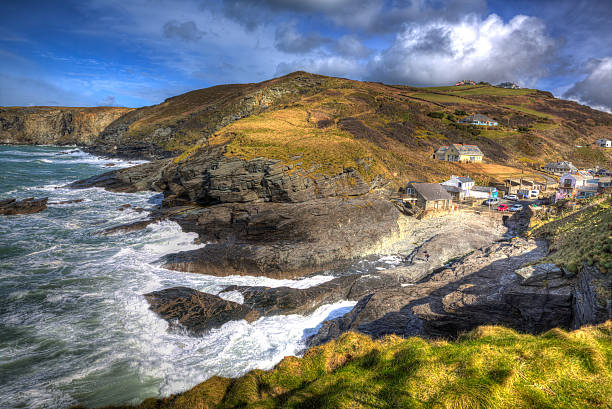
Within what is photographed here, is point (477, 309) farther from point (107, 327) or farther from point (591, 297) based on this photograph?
point (107, 327)

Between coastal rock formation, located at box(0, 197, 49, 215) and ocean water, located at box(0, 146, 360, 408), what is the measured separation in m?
7.38

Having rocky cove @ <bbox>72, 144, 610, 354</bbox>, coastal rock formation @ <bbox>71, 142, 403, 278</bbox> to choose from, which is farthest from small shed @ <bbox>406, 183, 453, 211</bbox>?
coastal rock formation @ <bbox>71, 142, 403, 278</bbox>

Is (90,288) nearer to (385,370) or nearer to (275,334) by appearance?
(275,334)

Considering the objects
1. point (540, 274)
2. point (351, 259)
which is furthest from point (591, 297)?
point (351, 259)

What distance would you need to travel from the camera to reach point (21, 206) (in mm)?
36312

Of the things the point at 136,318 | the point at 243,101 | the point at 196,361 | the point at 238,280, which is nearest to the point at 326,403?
the point at 196,361

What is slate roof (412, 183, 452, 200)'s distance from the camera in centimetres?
3875

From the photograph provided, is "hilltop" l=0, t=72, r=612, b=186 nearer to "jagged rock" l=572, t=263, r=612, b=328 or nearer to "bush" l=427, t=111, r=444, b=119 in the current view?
"bush" l=427, t=111, r=444, b=119

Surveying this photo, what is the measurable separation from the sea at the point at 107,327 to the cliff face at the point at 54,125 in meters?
124

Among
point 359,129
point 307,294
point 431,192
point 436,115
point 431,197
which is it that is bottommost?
point 307,294

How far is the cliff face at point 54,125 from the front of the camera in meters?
126

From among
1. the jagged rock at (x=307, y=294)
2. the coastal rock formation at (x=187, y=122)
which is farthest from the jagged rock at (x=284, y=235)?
the coastal rock formation at (x=187, y=122)

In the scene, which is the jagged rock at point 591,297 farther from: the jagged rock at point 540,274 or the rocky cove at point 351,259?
the jagged rock at point 540,274

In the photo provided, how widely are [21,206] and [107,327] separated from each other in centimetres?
3251
